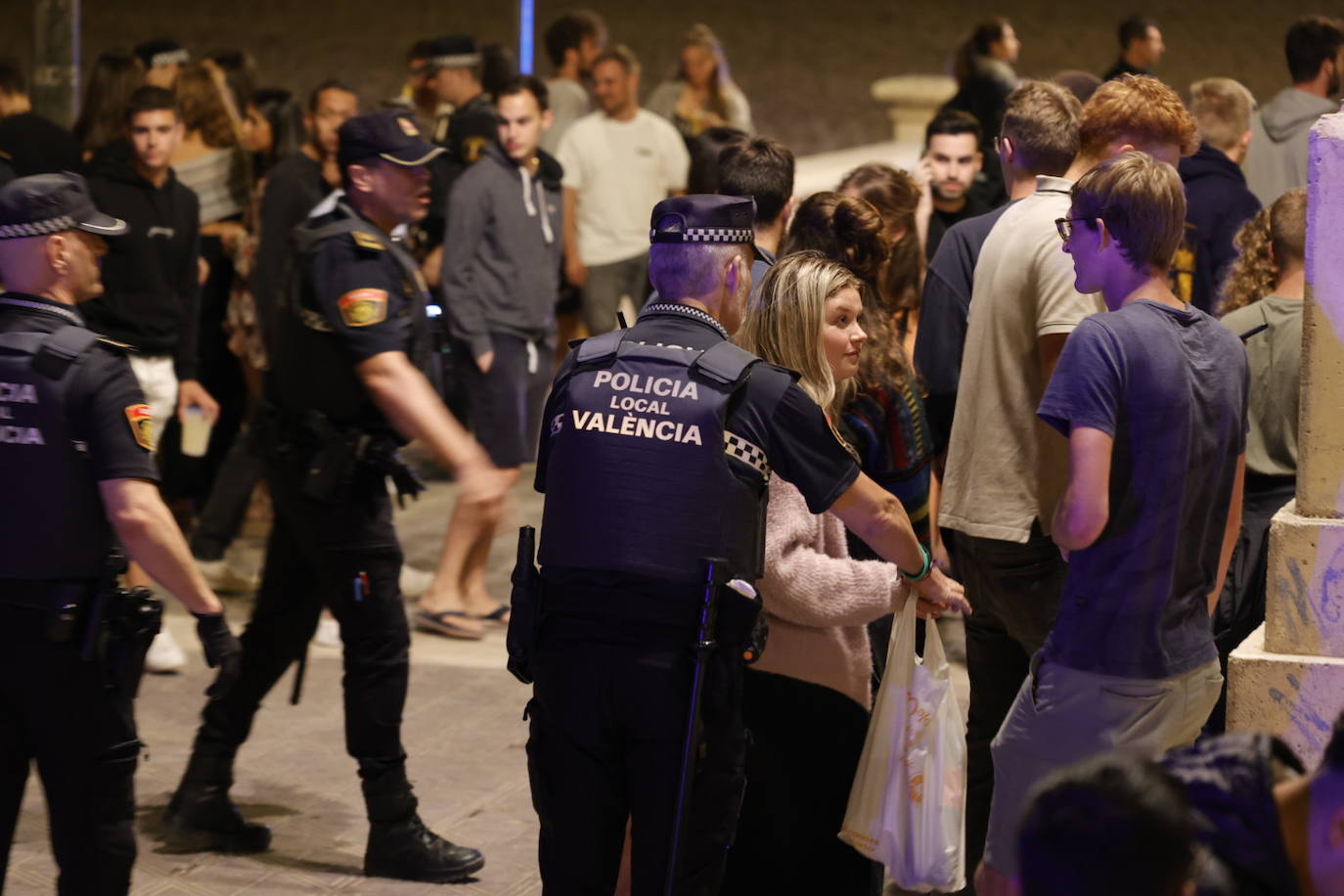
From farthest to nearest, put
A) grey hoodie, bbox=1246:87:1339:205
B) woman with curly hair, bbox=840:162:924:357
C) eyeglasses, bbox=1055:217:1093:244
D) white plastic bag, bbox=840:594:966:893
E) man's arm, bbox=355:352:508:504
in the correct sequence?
→ grey hoodie, bbox=1246:87:1339:205 → woman with curly hair, bbox=840:162:924:357 → man's arm, bbox=355:352:508:504 → white plastic bag, bbox=840:594:966:893 → eyeglasses, bbox=1055:217:1093:244

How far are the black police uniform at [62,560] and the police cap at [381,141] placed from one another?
1254mm

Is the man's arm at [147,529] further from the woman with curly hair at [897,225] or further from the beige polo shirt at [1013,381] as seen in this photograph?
the woman with curly hair at [897,225]

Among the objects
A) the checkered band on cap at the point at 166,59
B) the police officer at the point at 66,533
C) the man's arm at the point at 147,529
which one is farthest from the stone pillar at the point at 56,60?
the man's arm at the point at 147,529

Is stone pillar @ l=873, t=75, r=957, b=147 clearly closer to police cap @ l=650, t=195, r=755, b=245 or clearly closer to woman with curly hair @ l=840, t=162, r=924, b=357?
woman with curly hair @ l=840, t=162, r=924, b=357

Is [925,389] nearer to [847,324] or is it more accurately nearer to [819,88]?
[847,324]

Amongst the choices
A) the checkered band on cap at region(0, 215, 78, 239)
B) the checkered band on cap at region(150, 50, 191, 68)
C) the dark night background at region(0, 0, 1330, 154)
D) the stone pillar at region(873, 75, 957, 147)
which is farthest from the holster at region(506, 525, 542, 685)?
the dark night background at region(0, 0, 1330, 154)

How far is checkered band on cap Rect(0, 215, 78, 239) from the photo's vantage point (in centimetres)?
382

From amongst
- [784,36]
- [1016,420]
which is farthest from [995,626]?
[784,36]

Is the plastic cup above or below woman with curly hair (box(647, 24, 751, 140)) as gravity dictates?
below

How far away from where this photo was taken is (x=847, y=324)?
161 inches

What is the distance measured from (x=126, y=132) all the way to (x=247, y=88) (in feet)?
8.19

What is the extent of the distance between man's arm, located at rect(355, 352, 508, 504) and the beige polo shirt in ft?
4.04

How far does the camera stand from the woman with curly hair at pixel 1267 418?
16.1 feet

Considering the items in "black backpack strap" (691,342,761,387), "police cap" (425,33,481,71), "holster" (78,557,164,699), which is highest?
"police cap" (425,33,481,71)
